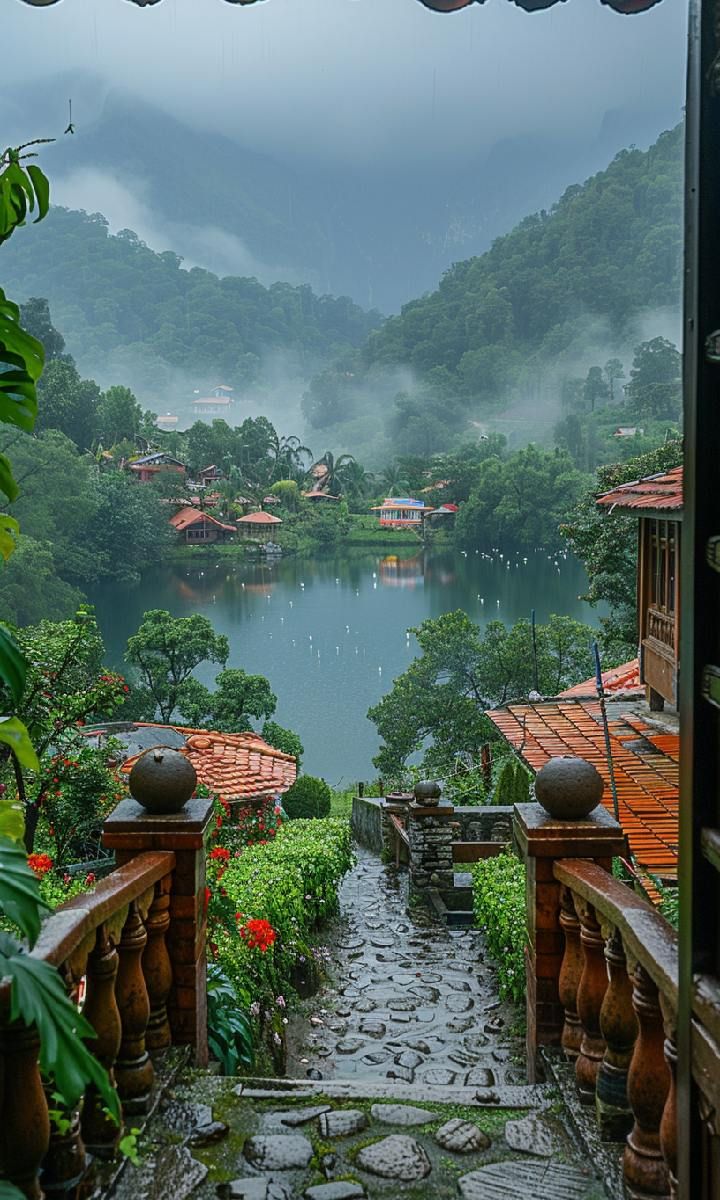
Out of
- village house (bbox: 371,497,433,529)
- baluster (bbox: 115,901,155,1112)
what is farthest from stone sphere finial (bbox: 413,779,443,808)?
village house (bbox: 371,497,433,529)

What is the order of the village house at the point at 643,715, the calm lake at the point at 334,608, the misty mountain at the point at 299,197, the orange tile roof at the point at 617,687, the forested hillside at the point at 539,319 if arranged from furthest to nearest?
the misty mountain at the point at 299,197 → the forested hillside at the point at 539,319 → the calm lake at the point at 334,608 → the orange tile roof at the point at 617,687 → the village house at the point at 643,715

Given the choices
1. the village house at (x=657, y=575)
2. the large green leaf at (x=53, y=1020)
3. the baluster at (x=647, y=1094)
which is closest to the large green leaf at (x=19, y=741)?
the large green leaf at (x=53, y=1020)

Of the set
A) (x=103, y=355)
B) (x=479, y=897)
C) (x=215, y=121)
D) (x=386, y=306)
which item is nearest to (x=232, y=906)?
(x=479, y=897)

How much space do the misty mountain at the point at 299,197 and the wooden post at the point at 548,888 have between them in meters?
139

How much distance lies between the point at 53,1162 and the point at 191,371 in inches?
4418

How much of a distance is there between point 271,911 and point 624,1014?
2.96 m

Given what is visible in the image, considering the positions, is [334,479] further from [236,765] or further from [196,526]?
[236,765]

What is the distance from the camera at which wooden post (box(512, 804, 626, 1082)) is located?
Answer: 2521 millimetres

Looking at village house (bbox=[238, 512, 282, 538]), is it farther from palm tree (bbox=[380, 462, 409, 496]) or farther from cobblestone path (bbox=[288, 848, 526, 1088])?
cobblestone path (bbox=[288, 848, 526, 1088])

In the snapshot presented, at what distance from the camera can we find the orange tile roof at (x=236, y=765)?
12.0 metres

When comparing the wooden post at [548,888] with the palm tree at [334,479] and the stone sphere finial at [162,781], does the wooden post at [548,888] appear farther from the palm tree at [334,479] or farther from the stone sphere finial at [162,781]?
the palm tree at [334,479]

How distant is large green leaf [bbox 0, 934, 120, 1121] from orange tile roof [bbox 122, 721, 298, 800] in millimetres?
9887

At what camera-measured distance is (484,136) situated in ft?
461

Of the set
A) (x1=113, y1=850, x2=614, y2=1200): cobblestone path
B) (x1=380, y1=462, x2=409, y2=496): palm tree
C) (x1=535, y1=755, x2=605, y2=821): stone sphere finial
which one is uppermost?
(x1=380, y1=462, x2=409, y2=496): palm tree
